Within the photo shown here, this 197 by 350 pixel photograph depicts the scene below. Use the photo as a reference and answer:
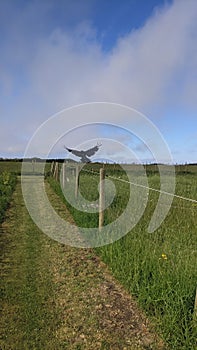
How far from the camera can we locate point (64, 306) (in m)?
4.33

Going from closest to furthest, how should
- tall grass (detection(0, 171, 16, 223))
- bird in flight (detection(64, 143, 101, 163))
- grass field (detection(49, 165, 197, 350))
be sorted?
grass field (detection(49, 165, 197, 350))
tall grass (detection(0, 171, 16, 223))
bird in flight (detection(64, 143, 101, 163))

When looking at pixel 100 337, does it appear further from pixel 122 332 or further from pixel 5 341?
pixel 5 341

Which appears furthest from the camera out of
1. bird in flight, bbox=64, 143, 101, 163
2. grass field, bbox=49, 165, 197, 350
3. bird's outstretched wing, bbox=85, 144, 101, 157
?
bird in flight, bbox=64, 143, 101, 163

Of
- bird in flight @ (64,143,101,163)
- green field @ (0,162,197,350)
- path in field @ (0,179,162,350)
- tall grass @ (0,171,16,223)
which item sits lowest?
path in field @ (0,179,162,350)

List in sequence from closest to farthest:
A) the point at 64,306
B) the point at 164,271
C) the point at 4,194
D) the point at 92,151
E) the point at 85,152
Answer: the point at 164,271, the point at 64,306, the point at 92,151, the point at 85,152, the point at 4,194

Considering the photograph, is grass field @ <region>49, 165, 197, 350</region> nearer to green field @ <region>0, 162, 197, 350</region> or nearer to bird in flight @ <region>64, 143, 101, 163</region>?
green field @ <region>0, 162, 197, 350</region>

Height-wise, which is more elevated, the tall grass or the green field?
the tall grass

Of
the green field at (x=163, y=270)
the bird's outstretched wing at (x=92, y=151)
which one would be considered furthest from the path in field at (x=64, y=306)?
the bird's outstretched wing at (x=92, y=151)

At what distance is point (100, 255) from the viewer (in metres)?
6.32

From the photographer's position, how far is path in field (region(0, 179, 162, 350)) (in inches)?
140

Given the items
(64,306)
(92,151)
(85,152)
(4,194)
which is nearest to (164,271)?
(64,306)

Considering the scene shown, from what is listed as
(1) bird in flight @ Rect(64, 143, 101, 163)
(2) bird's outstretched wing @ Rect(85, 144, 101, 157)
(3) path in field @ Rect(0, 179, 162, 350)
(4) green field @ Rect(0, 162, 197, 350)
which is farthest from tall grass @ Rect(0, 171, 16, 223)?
(4) green field @ Rect(0, 162, 197, 350)

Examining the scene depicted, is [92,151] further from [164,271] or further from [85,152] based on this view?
[164,271]

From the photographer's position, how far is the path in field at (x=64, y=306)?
11.7ft
